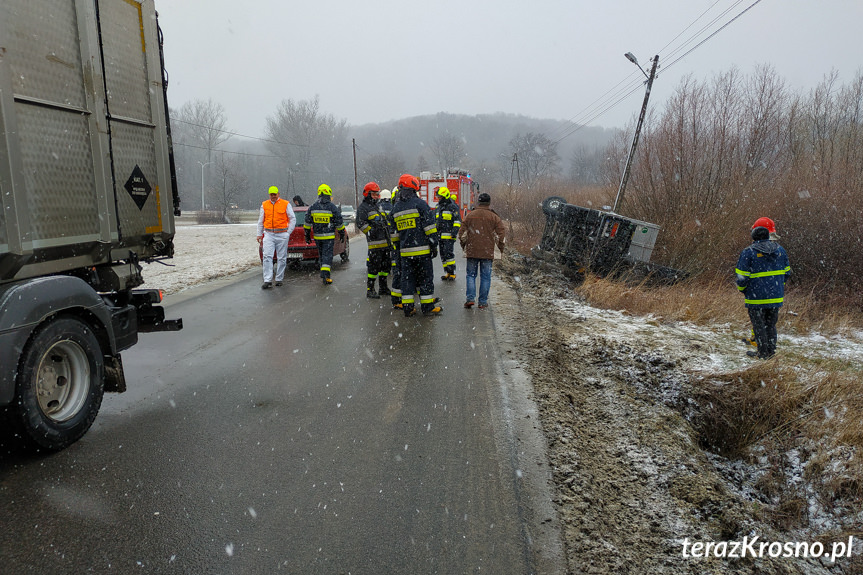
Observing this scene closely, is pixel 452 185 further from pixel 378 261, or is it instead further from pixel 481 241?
pixel 481 241

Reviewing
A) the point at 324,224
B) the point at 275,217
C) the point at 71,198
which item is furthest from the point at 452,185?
the point at 71,198

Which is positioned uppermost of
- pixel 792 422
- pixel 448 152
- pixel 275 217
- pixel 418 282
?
pixel 448 152

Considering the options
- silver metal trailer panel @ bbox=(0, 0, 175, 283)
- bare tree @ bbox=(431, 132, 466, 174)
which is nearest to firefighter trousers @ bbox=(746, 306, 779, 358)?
silver metal trailer panel @ bbox=(0, 0, 175, 283)

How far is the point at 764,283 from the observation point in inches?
245

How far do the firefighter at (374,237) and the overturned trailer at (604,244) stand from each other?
5.25m

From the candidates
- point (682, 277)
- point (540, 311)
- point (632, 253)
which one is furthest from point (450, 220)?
point (682, 277)

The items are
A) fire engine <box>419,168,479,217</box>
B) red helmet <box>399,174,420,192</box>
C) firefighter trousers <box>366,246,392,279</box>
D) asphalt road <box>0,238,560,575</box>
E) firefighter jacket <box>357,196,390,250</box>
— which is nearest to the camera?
asphalt road <box>0,238,560,575</box>

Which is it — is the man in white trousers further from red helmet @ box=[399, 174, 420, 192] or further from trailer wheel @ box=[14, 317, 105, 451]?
trailer wheel @ box=[14, 317, 105, 451]

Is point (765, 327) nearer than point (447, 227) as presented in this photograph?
Yes

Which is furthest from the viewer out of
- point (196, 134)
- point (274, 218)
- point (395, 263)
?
point (196, 134)

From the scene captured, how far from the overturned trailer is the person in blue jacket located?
4.52m

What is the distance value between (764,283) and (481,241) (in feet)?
13.0

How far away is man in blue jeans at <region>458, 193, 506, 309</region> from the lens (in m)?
8.05

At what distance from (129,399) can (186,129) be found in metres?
80.9
